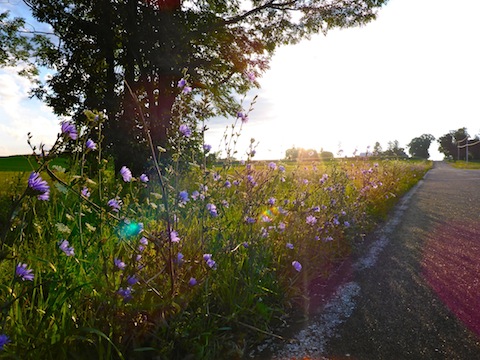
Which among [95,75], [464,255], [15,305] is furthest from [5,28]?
[464,255]

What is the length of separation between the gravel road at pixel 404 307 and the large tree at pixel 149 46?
17.4 ft

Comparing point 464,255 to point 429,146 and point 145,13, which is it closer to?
point 145,13

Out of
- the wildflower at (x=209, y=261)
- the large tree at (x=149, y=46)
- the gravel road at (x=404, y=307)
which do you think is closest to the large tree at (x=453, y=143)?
the large tree at (x=149, y=46)

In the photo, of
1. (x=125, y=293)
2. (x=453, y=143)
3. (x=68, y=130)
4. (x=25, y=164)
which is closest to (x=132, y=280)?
(x=125, y=293)

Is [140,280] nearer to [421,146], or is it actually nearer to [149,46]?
[149,46]

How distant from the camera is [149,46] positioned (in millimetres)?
7988

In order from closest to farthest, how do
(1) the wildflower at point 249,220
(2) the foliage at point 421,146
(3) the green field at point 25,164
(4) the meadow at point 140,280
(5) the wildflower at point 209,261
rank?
(4) the meadow at point 140,280, (5) the wildflower at point 209,261, (3) the green field at point 25,164, (1) the wildflower at point 249,220, (2) the foliage at point 421,146

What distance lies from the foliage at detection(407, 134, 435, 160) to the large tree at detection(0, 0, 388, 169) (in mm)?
105197

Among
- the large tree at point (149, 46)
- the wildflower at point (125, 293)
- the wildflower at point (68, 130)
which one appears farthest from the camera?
the large tree at point (149, 46)

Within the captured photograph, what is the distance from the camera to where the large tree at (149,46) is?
26.2ft

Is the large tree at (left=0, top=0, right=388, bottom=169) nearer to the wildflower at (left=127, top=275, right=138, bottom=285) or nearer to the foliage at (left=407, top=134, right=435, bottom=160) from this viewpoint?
the wildflower at (left=127, top=275, right=138, bottom=285)

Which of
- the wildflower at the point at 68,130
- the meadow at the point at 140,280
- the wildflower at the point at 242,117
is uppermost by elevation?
the wildflower at the point at 242,117

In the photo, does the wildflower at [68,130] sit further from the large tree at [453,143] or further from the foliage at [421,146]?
the foliage at [421,146]

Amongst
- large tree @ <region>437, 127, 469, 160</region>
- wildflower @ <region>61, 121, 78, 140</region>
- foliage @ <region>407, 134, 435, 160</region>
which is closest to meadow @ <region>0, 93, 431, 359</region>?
wildflower @ <region>61, 121, 78, 140</region>
